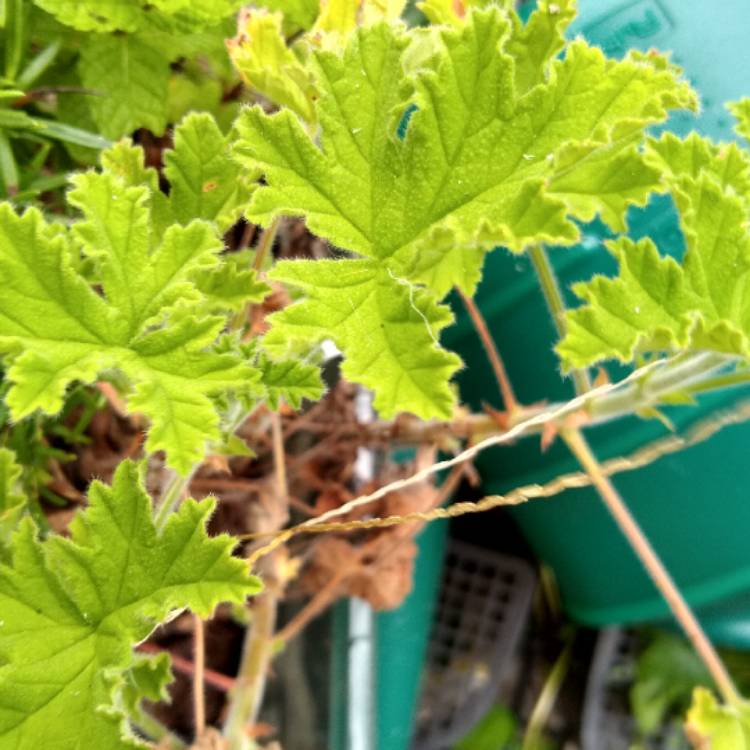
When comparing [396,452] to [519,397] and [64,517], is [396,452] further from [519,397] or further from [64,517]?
[64,517]

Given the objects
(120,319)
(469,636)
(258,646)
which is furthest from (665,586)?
(469,636)

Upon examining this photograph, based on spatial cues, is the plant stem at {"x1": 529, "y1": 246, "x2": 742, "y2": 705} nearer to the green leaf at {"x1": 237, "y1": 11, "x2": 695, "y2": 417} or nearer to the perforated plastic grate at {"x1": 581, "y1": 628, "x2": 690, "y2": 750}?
the green leaf at {"x1": 237, "y1": 11, "x2": 695, "y2": 417}

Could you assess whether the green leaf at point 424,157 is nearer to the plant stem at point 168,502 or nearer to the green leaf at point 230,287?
the green leaf at point 230,287

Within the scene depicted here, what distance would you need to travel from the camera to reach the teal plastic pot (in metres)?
0.95

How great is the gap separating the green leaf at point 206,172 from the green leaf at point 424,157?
0.29 ft

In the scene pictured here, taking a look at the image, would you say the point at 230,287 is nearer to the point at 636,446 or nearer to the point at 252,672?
the point at 252,672

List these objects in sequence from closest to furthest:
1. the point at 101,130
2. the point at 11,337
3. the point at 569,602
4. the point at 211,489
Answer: the point at 11,337 < the point at 101,130 < the point at 211,489 < the point at 569,602

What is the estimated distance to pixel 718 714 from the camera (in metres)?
0.86

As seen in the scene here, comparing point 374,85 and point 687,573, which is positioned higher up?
point 374,85

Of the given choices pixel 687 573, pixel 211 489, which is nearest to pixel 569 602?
pixel 687 573

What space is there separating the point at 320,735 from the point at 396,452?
355 millimetres

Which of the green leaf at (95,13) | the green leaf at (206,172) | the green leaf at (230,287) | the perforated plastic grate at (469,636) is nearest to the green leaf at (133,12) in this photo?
the green leaf at (95,13)

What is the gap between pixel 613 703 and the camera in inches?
68.4

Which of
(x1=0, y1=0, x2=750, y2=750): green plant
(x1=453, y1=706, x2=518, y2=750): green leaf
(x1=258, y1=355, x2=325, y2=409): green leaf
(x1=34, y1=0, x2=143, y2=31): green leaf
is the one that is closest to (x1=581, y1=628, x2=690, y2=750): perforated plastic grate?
(x1=453, y1=706, x2=518, y2=750): green leaf
